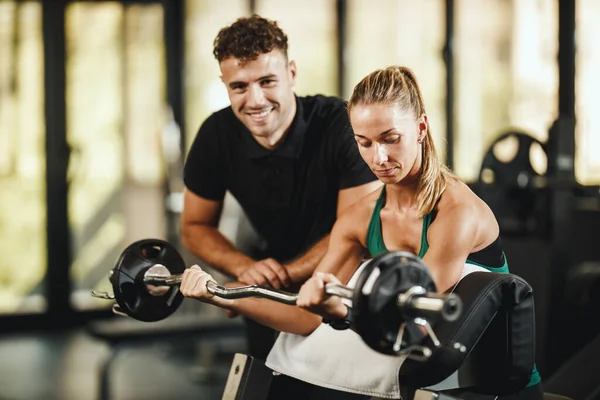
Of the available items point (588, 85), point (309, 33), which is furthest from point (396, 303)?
point (309, 33)

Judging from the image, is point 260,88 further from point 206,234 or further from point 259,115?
point 206,234

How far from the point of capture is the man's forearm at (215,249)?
2.51 m

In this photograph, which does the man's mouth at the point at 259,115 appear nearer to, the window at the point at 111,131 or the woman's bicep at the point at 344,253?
the woman's bicep at the point at 344,253

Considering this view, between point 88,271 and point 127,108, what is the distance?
1.25m

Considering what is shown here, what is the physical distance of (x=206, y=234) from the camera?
105 inches

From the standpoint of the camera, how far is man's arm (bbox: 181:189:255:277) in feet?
8.41

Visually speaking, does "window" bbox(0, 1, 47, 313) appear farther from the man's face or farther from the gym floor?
the man's face

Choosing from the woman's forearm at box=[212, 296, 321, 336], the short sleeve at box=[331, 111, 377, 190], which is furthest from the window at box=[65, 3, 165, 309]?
the woman's forearm at box=[212, 296, 321, 336]

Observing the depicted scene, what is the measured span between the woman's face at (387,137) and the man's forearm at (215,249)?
75cm

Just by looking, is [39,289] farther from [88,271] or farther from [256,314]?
[256,314]

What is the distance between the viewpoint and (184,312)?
5559 mm

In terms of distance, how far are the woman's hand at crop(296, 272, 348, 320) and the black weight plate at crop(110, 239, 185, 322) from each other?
62cm

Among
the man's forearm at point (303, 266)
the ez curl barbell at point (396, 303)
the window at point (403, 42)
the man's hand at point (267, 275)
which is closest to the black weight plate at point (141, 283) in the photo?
the man's hand at point (267, 275)

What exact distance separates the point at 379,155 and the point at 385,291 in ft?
1.20
